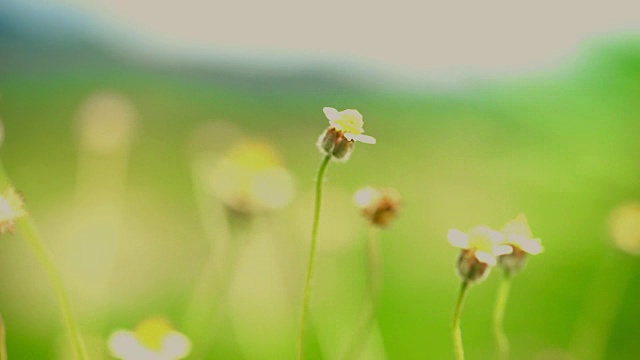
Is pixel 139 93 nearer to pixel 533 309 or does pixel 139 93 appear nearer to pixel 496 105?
pixel 496 105

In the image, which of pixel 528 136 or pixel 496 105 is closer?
pixel 528 136

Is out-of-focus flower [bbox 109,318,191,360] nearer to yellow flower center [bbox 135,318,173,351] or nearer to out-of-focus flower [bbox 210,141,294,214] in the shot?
yellow flower center [bbox 135,318,173,351]

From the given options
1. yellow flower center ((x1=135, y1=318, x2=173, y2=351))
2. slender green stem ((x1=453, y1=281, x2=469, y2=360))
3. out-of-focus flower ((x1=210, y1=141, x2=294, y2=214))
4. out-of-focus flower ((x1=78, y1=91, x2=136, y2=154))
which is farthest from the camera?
out-of-focus flower ((x1=78, y1=91, x2=136, y2=154))

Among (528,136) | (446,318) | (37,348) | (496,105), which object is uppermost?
(496,105)

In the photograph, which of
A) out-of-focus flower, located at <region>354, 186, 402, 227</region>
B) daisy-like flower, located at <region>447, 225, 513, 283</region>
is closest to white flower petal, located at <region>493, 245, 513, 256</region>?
daisy-like flower, located at <region>447, 225, 513, 283</region>

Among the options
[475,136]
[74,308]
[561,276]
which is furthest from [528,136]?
[74,308]
